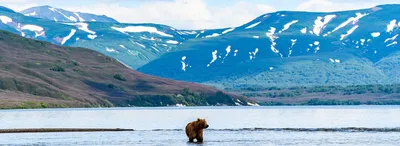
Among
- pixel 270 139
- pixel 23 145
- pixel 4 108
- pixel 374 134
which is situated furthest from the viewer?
pixel 4 108

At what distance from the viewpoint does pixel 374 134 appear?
74.1 meters

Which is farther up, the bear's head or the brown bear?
the bear's head

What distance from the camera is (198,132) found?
65.9 metres

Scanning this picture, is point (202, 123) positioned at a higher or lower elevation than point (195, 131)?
higher

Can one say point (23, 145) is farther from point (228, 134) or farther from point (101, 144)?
point (228, 134)

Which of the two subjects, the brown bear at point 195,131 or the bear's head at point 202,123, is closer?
the bear's head at point 202,123

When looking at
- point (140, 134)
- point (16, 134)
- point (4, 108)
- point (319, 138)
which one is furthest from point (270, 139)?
point (4, 108)

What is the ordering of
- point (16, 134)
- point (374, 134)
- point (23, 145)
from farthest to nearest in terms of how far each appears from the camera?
point (16, 134) < point (374, 134) < point (23, 145)

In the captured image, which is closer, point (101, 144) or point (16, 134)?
point (101, 144)

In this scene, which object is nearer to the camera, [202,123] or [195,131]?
[202,123]

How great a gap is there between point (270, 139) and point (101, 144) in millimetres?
11519

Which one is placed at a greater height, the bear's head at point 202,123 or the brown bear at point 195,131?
the bear's head at point 202,123

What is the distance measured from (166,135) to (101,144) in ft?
35.2

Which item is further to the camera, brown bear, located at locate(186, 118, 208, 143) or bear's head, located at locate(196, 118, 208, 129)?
brown bear, located at locate(186, 118, 208, 143)
